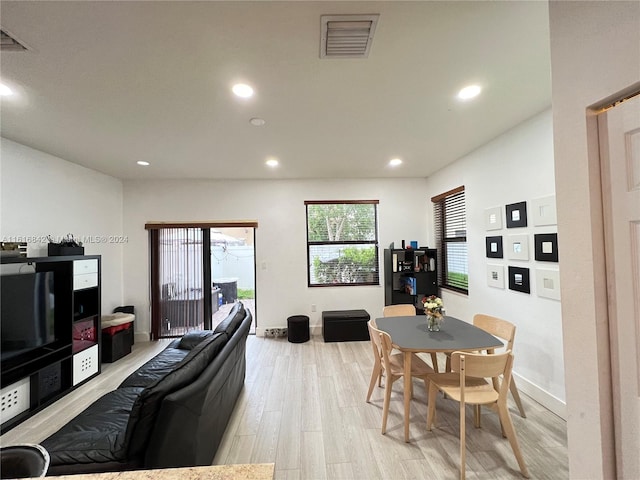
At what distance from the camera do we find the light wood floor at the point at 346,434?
5.77 ft

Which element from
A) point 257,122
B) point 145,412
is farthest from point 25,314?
point 257,122

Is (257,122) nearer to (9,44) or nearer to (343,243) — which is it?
(9,44)

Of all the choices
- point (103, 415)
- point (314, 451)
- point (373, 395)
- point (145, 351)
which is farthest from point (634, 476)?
point (145, 351)

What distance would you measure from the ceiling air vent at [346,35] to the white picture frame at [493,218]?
2.41 m

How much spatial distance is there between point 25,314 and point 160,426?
2.43 meters

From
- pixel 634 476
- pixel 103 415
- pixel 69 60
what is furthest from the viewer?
pixel 103 415

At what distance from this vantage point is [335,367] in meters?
3.28

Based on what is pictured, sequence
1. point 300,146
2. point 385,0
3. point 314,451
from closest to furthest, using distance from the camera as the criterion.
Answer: point 385,0 < point 314,451 < point 300,146

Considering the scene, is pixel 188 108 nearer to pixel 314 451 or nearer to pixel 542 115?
pixel 314 451

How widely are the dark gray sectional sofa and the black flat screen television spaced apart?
1.33 metres

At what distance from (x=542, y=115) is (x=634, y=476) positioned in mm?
2638

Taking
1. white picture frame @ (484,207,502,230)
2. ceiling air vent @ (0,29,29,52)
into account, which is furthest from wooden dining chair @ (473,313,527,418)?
ceiling air vent @ (0,29,29,52)

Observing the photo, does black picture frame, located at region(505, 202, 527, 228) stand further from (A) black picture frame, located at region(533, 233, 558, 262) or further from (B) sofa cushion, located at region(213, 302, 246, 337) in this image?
(B) sofa cushion, located at region(213, 302, 246, 337)

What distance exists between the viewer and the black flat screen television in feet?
7.76
